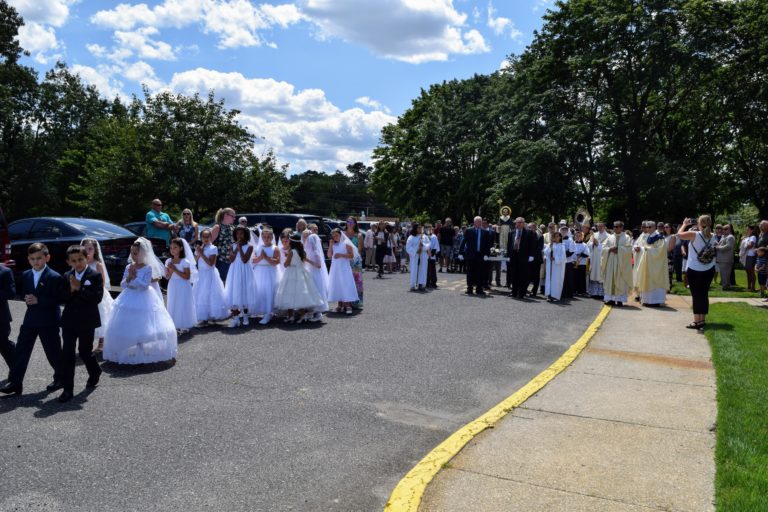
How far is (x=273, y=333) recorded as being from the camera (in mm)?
9641

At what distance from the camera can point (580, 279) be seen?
53.8ft

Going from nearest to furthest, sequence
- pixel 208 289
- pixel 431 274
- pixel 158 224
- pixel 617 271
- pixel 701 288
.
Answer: pixel 208 289 → pixel 701 288 → pixel 158 224 → pixel 617 271 → pixel 431 274

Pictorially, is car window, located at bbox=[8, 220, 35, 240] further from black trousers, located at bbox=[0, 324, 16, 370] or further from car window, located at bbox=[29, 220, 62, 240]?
black trousers, located at bbox=[0, 324, 16, 370]

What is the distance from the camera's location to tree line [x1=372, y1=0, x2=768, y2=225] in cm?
2989

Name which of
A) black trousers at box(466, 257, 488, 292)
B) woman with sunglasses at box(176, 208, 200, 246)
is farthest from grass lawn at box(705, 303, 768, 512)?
woman with sunglasses at box(176, 208, 200, 246)

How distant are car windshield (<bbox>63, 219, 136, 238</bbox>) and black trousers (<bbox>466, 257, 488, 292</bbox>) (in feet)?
27.3

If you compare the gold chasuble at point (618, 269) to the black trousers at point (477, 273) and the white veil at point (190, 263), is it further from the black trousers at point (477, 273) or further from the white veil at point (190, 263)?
the white veil at point (190, 263)

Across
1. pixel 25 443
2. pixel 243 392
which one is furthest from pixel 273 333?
pixel 25 443

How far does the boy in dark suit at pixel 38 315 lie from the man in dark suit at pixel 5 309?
15.0 inches

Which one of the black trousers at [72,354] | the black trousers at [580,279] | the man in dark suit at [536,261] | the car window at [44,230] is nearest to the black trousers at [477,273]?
the man in dark suit at [536,261]

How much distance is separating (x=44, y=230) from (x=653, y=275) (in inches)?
546

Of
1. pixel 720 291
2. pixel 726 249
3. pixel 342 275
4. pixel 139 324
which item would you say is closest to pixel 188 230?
pixel 342 275

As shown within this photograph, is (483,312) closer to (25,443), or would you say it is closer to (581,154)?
(25,443)

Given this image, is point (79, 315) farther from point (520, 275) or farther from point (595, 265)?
point (595, 265)
